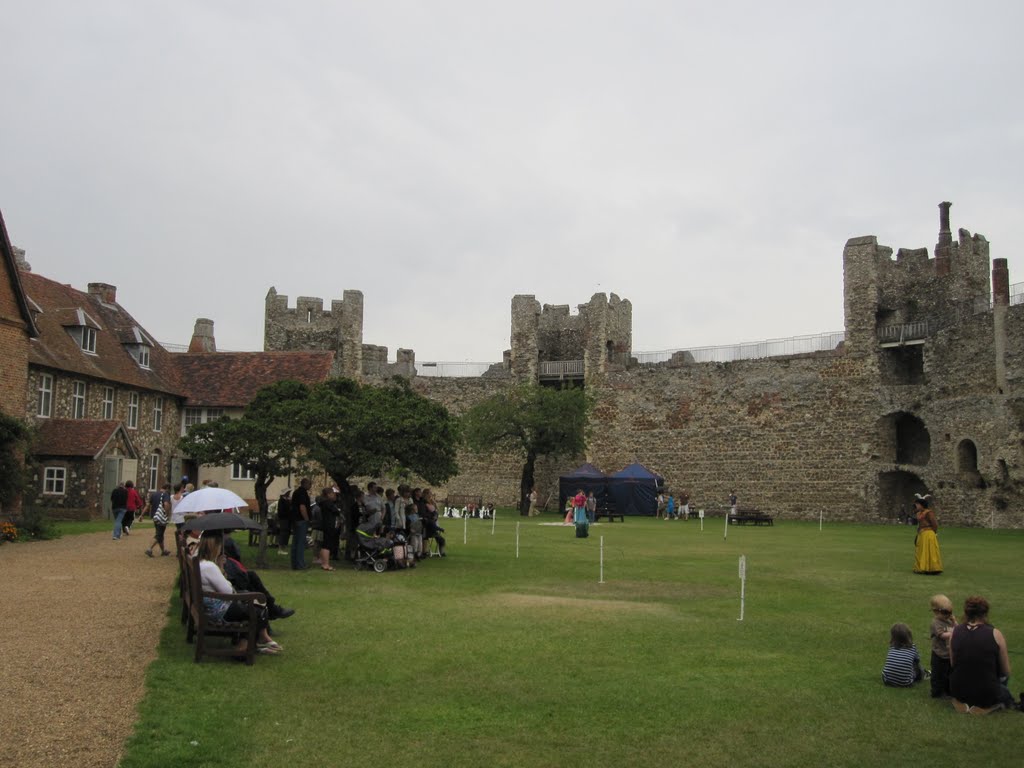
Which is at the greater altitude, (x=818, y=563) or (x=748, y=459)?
(x=748, y=459)

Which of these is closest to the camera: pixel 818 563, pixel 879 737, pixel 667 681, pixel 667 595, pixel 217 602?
pixel 879 737

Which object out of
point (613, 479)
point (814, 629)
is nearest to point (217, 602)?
point (814, 629)

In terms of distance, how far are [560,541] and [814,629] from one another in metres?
14.0

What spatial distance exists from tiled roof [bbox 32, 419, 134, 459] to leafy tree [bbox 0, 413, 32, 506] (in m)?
6.17

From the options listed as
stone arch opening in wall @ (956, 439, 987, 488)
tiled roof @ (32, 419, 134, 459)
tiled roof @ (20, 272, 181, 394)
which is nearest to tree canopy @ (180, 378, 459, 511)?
tiled roof @ (32, 419, 134, 459)

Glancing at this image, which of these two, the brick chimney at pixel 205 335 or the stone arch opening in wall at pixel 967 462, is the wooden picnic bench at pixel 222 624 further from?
the brick chimney at pixel 205 335

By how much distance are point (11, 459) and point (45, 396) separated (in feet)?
27.9

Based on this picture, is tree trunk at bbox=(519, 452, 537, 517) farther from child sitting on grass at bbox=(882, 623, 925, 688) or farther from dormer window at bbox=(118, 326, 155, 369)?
child sitting on grass at bbox=(882, 623, 925, 688)

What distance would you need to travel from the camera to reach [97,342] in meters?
36.7

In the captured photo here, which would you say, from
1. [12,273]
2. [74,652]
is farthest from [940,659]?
[12,273]

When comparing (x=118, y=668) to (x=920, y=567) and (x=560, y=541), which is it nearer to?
(x=920, y=567)

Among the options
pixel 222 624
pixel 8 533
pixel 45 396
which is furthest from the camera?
pixel 45 396

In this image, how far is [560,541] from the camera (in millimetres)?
25422

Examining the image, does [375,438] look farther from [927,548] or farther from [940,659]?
[940,659]
